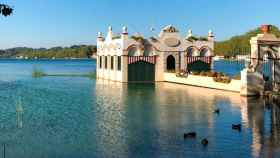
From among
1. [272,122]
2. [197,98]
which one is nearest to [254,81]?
[197,98]

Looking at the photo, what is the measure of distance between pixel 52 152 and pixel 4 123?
38.5ft

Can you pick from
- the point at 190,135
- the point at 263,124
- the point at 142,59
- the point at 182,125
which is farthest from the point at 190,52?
the point at 190,135

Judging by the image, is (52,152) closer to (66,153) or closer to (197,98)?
(66,153)

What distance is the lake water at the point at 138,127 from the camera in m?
26.2

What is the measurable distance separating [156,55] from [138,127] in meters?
50.3

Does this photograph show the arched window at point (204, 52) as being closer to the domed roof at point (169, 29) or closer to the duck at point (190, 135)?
the domed roof at point (169, 29)

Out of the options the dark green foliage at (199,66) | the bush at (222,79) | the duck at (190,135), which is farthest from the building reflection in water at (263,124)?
the dark green foliage at (199,66)

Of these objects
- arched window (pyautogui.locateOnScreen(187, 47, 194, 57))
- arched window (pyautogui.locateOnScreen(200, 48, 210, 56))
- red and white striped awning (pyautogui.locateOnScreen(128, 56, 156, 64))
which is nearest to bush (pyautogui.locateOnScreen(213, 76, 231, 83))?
red and white striped awning (pyautogui.locateOnScreen(128, 56, 156, 64))

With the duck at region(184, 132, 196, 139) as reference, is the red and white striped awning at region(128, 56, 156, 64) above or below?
above

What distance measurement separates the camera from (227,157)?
24.8 m

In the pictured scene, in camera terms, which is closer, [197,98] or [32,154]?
[32,154]

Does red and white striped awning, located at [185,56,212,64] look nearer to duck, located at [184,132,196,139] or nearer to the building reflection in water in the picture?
the building reflection in water

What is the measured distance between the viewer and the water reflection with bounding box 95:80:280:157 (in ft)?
86.7

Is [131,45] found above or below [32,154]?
above
